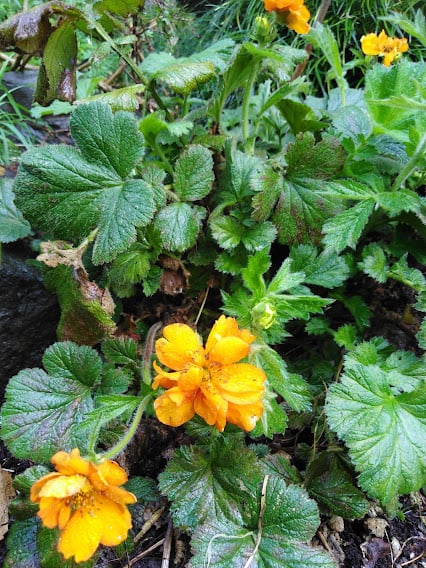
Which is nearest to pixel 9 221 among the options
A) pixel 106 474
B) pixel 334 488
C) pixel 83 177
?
pixel 83 177

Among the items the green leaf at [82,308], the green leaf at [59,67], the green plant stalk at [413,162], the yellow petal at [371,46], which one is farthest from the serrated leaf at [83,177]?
the yellow petal at [371,46]

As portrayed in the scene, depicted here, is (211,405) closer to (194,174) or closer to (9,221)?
(194,174)

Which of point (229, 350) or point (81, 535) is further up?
point (229, 350)

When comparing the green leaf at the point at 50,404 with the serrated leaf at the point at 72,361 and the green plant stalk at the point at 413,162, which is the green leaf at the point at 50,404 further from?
the green plant stalk at the point at 413,162

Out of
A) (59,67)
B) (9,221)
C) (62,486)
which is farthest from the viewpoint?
(9,221)

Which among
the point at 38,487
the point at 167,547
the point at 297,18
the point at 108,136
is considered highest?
the point at 297,18

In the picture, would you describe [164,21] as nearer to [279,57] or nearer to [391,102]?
[279,57]

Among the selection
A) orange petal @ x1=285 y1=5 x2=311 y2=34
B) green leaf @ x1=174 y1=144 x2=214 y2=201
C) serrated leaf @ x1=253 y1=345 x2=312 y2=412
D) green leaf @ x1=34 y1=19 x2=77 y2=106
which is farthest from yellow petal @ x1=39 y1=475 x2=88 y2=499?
orange petal @ x1=285 y1=5 x2=311 y2=34
